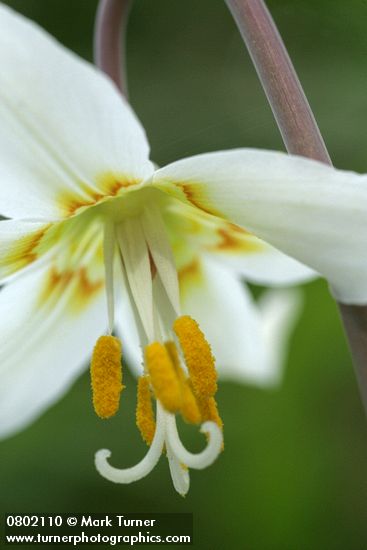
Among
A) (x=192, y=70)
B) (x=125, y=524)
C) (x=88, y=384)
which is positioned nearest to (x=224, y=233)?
(x=125, y=524)

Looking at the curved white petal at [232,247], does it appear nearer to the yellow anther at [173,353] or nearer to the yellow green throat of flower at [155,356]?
the yellow green throat of flower at [155,356]

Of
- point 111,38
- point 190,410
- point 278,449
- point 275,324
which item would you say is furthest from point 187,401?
point 278,449

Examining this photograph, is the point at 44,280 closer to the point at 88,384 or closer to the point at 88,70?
the point at 88,70

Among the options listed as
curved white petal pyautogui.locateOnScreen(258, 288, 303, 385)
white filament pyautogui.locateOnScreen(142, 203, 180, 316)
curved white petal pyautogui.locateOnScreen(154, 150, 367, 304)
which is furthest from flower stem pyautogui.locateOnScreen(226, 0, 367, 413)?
curved white petal pyautogui.locateOnScreen(258, 288, 303, 385)

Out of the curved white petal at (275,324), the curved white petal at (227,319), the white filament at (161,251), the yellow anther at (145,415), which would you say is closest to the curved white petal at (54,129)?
the white filament at (161,251)

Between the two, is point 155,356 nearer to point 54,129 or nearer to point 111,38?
point 54,129
